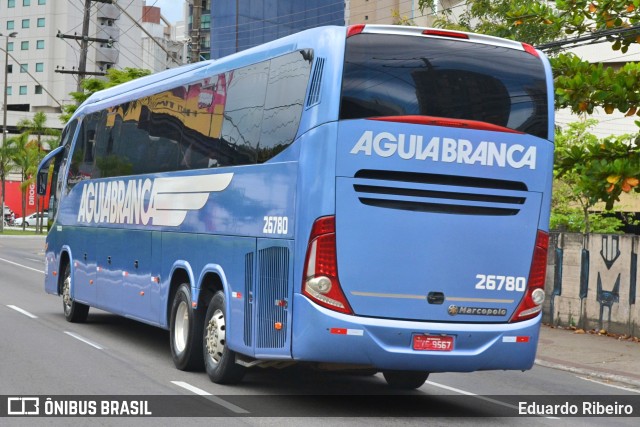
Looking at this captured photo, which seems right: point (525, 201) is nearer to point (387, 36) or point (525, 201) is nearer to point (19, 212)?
point (387, 36)

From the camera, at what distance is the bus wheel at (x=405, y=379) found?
13.4 meters

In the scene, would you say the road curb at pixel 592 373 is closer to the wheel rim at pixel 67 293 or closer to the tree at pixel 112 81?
the wheel rim at pixel 67 293

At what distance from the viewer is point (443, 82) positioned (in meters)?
11.2

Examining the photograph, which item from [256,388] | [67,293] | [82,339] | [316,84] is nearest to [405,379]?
[256,388]

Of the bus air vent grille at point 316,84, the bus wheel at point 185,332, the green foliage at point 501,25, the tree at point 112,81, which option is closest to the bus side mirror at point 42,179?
the bus wheel at point 185,332

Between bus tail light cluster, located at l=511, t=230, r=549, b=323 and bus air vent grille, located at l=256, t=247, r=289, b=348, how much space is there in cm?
229

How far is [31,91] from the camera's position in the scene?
12669 centimetres

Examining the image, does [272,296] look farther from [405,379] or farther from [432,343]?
[405,379]

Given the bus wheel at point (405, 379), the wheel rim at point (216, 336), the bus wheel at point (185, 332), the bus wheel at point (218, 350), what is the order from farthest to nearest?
the bus wheel at point (185, 332) < the bus wheel at point (405, 379) < the wheel rim at point (216, 336) < the bus wheel at point (218, 350)

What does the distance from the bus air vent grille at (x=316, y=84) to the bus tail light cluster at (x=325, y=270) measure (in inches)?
46.7

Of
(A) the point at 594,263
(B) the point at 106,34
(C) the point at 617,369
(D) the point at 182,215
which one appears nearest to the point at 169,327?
(D) the point at 182,215

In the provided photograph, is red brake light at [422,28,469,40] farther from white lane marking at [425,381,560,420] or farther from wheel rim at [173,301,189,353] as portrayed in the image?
wheel rim at [173,301,189,353]

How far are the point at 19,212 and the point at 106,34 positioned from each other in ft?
79.2

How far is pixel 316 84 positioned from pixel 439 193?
160 centimetres
